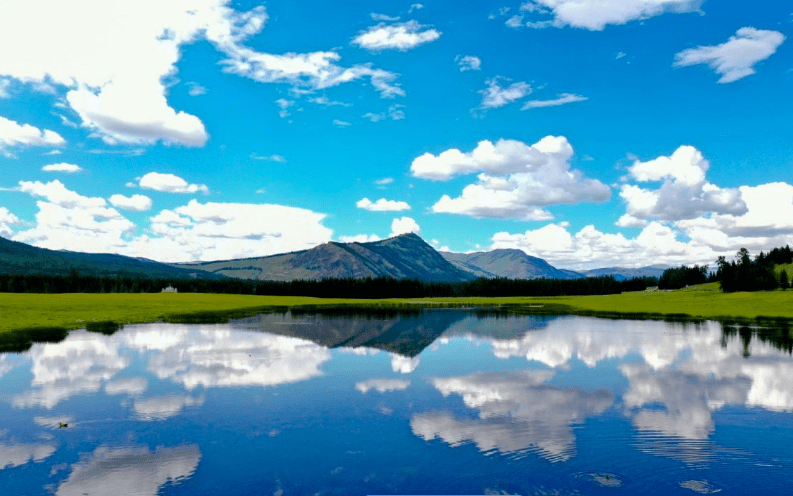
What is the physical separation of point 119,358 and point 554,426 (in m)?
35.6

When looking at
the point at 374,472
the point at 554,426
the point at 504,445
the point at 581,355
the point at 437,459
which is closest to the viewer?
the point at 374,472

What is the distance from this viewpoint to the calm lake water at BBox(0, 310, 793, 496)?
16922 millimetres

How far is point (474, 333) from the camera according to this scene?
6838 centimetres

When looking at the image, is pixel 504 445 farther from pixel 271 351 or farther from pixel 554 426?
pixel 271 351

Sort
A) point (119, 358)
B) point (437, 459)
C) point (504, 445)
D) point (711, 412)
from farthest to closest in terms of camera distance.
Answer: point (119, 358) < point (711, 412) < point (504, 445) < point (437, 459)

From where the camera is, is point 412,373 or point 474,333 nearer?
point 412,373

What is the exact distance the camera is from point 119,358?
42094 millimetres

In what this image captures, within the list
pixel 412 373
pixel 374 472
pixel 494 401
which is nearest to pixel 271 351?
pixel 412 373

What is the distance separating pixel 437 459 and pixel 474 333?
50.5m

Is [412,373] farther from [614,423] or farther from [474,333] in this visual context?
[474,333]

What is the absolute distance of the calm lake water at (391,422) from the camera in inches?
666

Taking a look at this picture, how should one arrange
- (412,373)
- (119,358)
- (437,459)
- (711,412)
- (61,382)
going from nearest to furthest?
(437,459), (711,412), (61,382), (412,373), (119,358)

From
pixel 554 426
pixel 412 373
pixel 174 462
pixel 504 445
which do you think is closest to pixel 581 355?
pixel 412 373

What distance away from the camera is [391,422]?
933 inches
